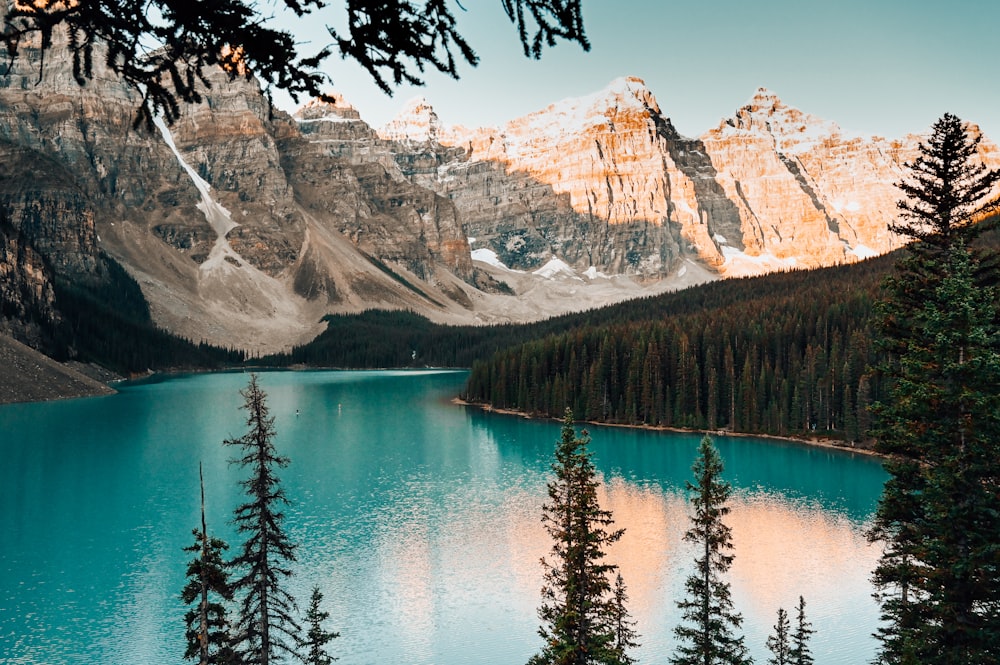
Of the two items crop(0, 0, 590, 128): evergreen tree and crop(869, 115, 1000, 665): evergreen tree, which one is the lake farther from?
crop(0, 0, 590, 128): evergreen tree

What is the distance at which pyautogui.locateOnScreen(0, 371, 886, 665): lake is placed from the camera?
1254 inches

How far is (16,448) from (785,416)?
278ft

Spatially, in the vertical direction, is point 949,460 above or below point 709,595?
above

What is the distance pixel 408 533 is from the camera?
46781mm

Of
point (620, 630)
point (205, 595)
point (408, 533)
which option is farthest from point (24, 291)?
point (205, 595)

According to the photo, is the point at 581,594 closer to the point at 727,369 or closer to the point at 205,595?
the point at 205,595

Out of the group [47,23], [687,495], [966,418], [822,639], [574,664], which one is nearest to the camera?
[47,23]

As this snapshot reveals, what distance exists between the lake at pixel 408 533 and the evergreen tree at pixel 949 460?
14349 millimetres

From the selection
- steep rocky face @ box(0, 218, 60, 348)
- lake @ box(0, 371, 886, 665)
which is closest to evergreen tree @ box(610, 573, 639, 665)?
lake @ box(0, 371, 886, 665)

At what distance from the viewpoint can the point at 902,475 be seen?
19.5 m

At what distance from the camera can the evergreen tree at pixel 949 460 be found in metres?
16.5

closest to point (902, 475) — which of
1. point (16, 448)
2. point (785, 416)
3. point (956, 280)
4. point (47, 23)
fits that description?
point (956, 280)

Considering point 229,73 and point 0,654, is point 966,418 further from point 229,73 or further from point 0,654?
point 0,654

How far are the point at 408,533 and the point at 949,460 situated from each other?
116ft
